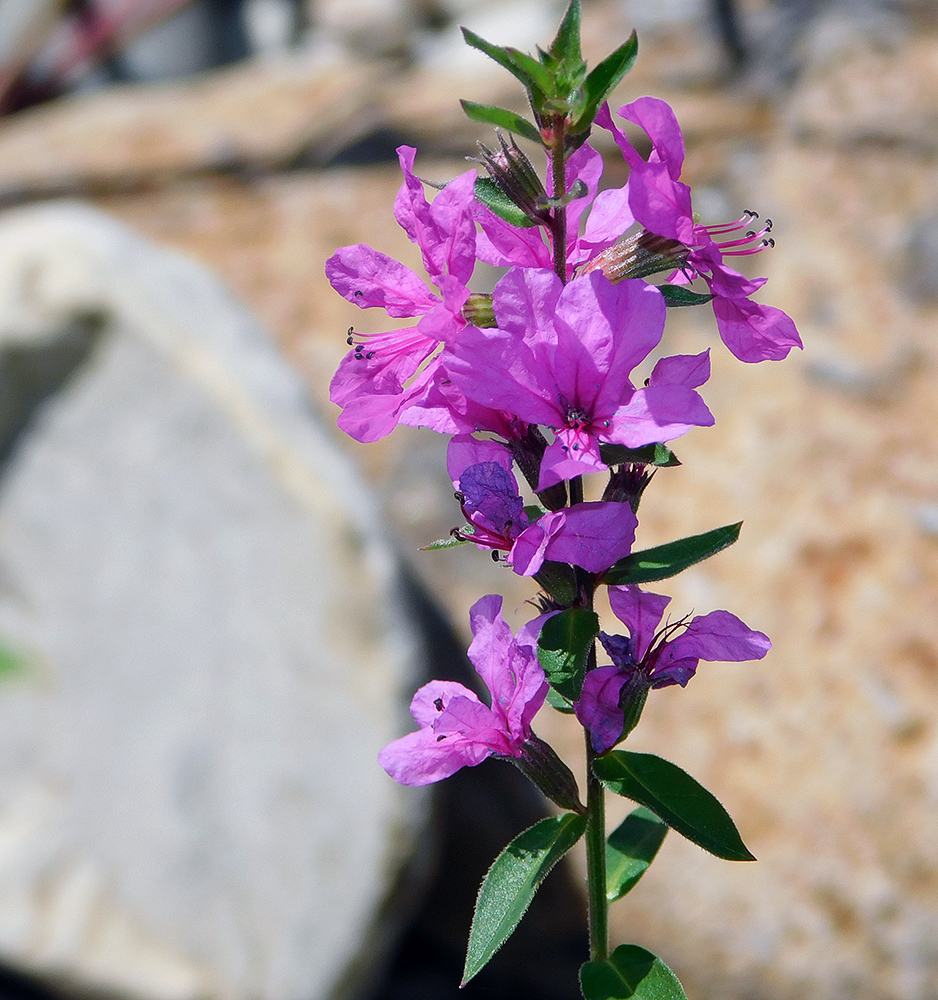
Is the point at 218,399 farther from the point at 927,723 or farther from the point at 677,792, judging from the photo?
the point at 677,792

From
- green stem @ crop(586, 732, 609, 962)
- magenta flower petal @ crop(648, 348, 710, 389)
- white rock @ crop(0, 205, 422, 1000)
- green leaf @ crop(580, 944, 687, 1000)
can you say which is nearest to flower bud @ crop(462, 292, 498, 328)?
magenta flower petal @ crop(648, 348, 710, 389)

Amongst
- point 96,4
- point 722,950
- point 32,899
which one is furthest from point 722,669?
point 96,4

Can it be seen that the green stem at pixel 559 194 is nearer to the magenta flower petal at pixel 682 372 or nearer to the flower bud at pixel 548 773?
the magenta flower petal at pixel 682 372

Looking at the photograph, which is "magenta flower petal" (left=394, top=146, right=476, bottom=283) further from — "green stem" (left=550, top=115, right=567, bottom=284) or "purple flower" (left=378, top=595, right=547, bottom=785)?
"purple flower" (left=378, top=595, right=547, bottom=785)

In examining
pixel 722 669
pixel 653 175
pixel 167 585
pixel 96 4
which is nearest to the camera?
pixel 653 175

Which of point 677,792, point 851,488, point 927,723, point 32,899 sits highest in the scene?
point 851,488

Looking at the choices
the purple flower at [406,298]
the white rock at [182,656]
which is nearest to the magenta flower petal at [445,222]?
the purple flower at [406,298]

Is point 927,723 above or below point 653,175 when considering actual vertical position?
below
